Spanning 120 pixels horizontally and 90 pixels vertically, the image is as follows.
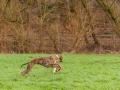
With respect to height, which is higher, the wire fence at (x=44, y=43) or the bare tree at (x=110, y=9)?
the bare tree at (x=110, y=9)

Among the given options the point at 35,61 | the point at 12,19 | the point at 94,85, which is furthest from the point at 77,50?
the point at 94,85

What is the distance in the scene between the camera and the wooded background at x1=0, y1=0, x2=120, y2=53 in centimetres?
3045

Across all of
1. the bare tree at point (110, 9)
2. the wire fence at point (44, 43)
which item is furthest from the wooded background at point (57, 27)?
the bare tree at point (110, 9)

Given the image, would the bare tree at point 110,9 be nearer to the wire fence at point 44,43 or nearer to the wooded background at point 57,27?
the wooded background at point 57,27

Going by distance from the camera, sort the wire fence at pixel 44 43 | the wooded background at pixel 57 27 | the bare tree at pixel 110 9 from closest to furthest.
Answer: the bare tree at pixel 110 9 < the wooded background at pixel 57 27 < the wire fence at pixel 44 43

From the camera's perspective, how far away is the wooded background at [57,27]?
99.9 ft

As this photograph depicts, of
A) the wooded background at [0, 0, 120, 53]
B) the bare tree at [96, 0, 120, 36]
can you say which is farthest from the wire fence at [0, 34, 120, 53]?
the bare tree at [96, 0, 120, 36]

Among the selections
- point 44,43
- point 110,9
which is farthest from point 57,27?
point 110,9

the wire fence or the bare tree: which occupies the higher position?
the bare tree

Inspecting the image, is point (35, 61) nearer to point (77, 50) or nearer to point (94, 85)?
point (94, 85)

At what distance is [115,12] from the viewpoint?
29797 mm

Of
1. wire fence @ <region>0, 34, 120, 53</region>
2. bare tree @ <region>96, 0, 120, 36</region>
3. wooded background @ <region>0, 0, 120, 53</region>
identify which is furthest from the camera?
wire fence @ <region>0, 34, 120, 53</region>

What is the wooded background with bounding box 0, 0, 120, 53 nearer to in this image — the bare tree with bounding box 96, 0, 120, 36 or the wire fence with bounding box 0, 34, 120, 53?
the wire fence with bounding box 0, 34, 120, 53

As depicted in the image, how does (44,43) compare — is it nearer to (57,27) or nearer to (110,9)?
(57,27)
